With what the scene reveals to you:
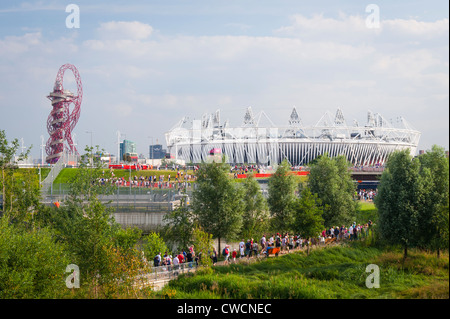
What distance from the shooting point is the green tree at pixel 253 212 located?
27344mm

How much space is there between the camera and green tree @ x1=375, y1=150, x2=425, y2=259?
18.7 m

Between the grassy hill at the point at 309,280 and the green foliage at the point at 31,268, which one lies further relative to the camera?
the grassy hill at the point at 309,280

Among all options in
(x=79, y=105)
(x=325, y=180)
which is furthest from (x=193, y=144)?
(x=325, y=180)

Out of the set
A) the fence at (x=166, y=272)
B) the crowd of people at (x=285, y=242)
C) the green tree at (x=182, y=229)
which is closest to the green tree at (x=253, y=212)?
the crowd of people at (x=285, y=242)

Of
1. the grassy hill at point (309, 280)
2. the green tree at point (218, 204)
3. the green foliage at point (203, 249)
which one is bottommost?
the grassy hill at point (309, 280)

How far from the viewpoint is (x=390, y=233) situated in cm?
1973

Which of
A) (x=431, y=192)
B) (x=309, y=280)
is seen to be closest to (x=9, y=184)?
(x=309, y=280)

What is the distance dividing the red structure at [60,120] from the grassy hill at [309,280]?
83081 mm

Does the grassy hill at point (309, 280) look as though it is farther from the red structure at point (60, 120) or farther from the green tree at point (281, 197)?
the red structure at point (60, 120)

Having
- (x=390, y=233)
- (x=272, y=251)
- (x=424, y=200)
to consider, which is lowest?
(x=272, y=251)

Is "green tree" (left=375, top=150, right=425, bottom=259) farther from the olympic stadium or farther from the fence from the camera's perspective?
the olympic stadium
